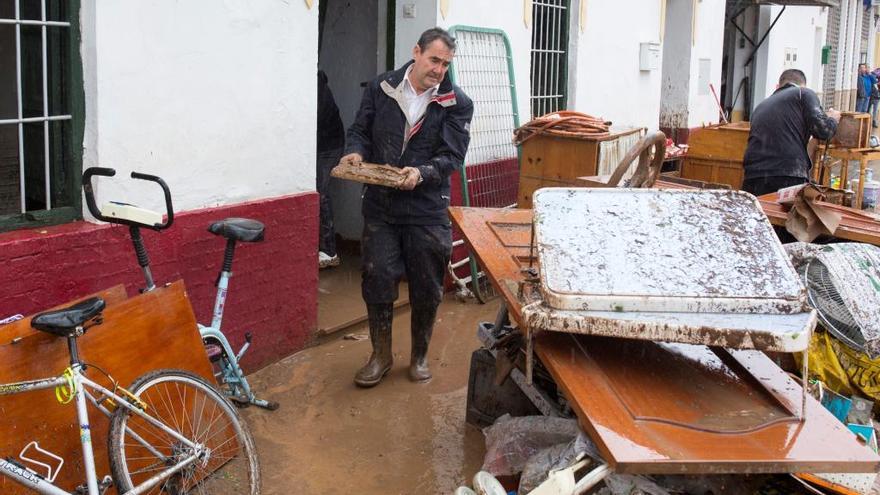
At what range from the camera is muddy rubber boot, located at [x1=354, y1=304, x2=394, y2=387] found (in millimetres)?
5168

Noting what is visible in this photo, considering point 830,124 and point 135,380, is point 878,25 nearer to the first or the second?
point 830,124

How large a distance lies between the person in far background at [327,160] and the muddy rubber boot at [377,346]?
6.29ft

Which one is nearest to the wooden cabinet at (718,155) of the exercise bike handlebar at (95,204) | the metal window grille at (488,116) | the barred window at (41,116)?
the metal window grille at (488,116)

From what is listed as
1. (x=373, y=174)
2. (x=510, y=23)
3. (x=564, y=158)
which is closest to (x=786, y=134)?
(x=564, y=158)

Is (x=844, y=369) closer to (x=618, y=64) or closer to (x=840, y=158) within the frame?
(x=840, y=158)

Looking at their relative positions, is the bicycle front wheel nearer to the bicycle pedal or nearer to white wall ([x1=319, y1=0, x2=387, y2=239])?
the bicycle pedal

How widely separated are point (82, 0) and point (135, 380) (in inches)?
70.1

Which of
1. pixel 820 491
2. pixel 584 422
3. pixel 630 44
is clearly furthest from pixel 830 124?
pixel 584 422

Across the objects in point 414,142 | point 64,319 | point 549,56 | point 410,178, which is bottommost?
point 64,319

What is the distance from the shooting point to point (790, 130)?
753 centimetres

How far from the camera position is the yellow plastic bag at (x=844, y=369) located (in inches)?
186

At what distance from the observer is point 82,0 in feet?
13.5

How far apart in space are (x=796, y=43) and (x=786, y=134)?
34.3ft

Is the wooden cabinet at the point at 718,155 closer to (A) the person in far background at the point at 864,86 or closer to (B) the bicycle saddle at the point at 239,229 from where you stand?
(B) the bicycle saddle at the point at 239,229
